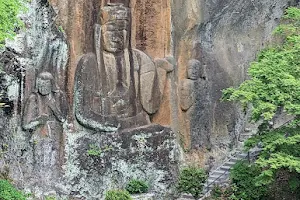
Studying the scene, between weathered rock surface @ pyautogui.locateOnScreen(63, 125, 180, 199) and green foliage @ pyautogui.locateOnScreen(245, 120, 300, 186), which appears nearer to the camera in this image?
green foliage @ pyautogui.locateOnScreen(245, 120, 300, 186)

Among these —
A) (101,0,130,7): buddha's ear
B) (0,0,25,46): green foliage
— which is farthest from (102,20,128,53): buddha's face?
(0,0,25,46): green foliage

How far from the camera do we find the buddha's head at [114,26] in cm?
1672

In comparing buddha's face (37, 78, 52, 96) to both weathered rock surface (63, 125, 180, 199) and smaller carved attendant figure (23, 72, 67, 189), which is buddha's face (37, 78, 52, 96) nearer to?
smaller carved attendant figure (23, 72, 67, 189)

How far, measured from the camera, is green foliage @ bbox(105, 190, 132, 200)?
596 inches

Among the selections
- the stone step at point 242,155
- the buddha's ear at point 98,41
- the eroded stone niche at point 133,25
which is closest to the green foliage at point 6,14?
the eroded stone niche at point 133,25

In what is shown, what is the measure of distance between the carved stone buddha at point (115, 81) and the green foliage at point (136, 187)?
161cm

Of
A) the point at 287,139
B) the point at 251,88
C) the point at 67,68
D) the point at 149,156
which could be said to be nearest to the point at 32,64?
the point at 67,68

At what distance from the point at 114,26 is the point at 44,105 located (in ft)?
10.3

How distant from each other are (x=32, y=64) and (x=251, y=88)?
592 cm

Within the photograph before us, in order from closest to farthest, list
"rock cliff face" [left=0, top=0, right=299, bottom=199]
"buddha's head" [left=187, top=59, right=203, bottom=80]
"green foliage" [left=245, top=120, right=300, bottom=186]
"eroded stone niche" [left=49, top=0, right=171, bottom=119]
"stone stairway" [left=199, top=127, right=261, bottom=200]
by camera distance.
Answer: "green foliage" [left=245, top=120, right=300, bottom=186], "rock cliff face" [left=0, top=0, right=299, bottom=199], "eroded stone niche" [left=49, top=0, right=171, bottom=119], "stone stairway" [left=199, top=127, right=261, bottom=200], "buddha's head" [left=187, top=59, right=203, bottom=80]

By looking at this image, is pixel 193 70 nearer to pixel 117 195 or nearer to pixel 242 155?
pixel 242 155

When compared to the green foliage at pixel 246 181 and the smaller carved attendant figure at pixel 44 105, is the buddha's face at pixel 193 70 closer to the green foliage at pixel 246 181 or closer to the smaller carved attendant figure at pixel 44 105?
the green foliage at pixel 246 181

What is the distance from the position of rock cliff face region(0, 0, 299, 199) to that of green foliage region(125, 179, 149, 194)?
10.7 inches

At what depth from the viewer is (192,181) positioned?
16422 mm
